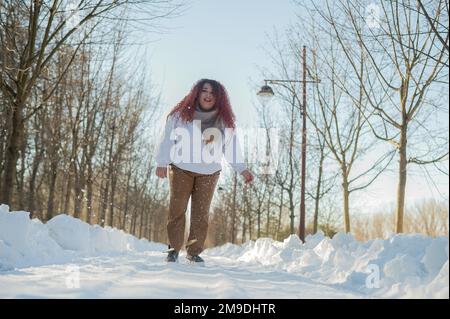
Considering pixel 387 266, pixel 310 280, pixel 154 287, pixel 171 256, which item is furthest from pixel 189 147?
pixel 387 266

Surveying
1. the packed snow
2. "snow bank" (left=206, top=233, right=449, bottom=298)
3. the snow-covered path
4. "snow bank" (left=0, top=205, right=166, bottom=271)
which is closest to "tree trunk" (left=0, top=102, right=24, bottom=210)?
"snow bank" (left=0, top=205, right=166, bottom=271)

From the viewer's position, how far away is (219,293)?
2.39m

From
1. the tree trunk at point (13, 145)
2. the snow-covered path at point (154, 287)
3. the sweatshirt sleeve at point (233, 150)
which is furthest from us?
the tree trunk at point (13, 145)

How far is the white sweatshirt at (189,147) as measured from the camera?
4418mm

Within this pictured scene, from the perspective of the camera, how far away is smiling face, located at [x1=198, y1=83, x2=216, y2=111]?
440cm

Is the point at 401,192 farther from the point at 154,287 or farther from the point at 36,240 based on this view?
the point at 154,287

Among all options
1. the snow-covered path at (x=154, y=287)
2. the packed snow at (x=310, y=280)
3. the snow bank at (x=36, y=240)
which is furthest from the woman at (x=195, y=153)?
the snow bank at (x=36, y=240)

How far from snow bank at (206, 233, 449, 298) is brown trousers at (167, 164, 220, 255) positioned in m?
1.01

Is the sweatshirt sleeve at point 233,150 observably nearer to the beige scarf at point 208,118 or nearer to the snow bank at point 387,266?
the beige scarf at point 208,118

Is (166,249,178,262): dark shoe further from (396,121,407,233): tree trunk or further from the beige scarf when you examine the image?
(396,121,407,233): tree trunk

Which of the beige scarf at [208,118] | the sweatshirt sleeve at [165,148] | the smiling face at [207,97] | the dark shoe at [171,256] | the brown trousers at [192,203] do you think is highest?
the smiling face at [207,97]

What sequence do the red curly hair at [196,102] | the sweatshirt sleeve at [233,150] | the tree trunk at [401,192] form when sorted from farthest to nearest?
1. the tree trunk at [401,192]
2. the sweatshirt sleeve at [233,150]
3. the red curly hair at [196,102]

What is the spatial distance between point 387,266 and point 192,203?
2275mm
